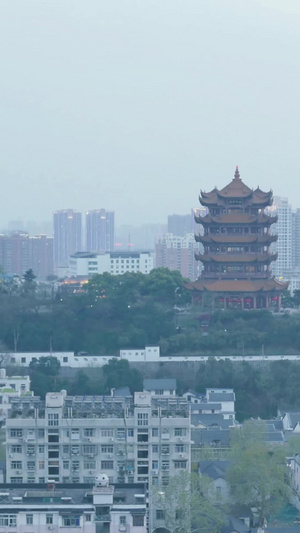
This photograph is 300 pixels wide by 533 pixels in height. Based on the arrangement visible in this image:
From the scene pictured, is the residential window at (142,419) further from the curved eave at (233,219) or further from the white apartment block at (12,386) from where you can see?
the curved eave at (233,219)

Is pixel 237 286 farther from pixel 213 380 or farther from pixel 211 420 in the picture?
pixel 211 420

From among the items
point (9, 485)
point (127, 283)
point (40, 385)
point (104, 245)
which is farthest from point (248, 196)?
point (104, 245)

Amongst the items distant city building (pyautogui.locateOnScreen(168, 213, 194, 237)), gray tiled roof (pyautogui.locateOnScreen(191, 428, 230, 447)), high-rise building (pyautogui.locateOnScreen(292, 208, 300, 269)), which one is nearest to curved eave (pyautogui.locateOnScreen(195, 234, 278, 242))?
gray tiled roof (pyautogui.locateOnScreen(191, 428, 230, 447))

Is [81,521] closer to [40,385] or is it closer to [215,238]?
[40,385]

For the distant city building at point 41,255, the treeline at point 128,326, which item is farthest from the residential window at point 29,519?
the distant city building at point 41,255

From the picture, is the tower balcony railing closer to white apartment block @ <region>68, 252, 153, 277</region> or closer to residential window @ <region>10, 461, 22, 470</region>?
residential window @ <region>10, 461, 22, 470</region>

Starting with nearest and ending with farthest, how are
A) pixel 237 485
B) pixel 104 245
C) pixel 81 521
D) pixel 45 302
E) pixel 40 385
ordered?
pixel 81 521
pixel 237 485
pixel 40 385
pixel 45 302
pixel 104 245
